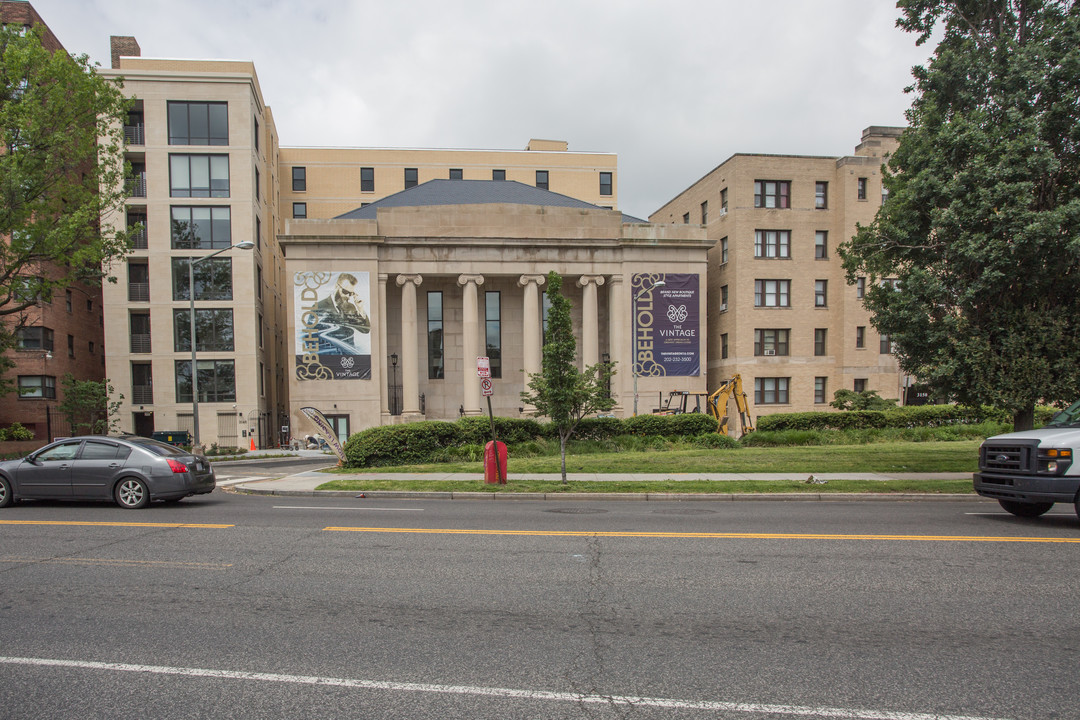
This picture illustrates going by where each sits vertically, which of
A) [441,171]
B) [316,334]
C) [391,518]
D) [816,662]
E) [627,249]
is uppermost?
[441,171]

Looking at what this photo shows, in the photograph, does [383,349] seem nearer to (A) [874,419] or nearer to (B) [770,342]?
(B) [770,342]

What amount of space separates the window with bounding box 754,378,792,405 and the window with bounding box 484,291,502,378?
17.0m

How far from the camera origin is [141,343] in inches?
1518

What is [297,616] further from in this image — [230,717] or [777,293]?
[777,293]

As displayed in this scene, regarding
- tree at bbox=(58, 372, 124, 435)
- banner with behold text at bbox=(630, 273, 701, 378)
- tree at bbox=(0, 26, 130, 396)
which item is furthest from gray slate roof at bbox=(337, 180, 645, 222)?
tree at bbox=(58, 372, 124, 435)

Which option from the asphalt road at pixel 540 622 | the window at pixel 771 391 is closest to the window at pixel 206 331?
the asphalt road at pixel 540 622

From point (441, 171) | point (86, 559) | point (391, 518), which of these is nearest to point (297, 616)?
point (86, 559)

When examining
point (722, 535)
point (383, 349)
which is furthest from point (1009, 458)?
point (383, 349)

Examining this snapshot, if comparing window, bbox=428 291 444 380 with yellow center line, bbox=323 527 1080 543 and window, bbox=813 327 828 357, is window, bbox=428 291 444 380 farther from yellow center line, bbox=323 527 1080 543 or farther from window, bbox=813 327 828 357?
yellow center line, bbox=323 527 1080 543

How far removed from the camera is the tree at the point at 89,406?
1282 inches

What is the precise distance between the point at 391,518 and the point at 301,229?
29.0 m

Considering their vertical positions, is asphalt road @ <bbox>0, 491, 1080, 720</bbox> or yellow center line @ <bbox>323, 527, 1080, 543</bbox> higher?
asphalt road @ <bbox>0, 491, 1080, 720</bbox>

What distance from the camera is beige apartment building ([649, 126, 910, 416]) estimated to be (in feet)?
133

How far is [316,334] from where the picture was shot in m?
35.4
